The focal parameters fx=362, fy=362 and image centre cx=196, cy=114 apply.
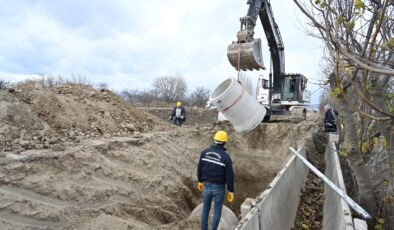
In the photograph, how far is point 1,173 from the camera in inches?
239

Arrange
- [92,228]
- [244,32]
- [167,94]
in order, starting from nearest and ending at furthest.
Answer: [92,228] → [244,32] → [167,94]

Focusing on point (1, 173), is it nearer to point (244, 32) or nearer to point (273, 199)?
point (273, 199)

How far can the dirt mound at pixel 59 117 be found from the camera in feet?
26.8

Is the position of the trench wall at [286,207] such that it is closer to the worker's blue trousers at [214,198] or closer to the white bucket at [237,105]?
the worker's blue trousers at [214,198]

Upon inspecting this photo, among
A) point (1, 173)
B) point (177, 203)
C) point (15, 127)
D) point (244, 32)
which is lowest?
point (177, 203)

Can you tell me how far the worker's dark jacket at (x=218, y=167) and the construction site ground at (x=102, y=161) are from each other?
1.16 meters

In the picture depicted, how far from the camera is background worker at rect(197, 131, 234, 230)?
6.50 metres

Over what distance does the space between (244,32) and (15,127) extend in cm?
589

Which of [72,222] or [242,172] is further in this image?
[242,172]

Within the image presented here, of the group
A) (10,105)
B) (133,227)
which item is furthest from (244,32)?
(10,105)

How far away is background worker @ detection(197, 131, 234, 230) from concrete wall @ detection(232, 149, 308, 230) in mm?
787

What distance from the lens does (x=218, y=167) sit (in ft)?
21.4

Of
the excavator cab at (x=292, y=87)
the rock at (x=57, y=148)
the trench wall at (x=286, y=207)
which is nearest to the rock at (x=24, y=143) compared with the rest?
the rock at (x=57, y=148)

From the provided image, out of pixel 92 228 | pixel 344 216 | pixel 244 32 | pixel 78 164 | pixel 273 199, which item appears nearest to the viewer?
pixel 344 216
